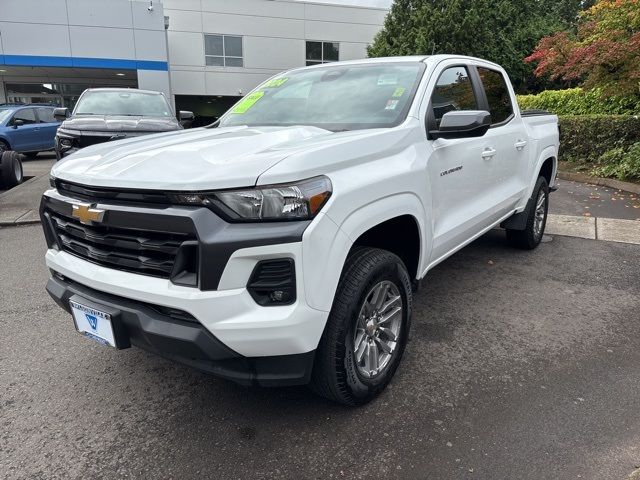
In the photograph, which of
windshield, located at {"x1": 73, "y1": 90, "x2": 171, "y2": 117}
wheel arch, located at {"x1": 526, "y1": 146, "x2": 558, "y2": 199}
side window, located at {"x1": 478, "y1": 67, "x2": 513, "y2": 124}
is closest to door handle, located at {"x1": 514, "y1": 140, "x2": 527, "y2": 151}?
side window, located at {"x1": 478, "y1": 67, "x2": 513, "y2": 124}

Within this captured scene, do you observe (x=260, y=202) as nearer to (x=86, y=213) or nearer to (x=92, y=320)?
(x=86, y=213)

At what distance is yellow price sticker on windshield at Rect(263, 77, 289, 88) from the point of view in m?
3.95

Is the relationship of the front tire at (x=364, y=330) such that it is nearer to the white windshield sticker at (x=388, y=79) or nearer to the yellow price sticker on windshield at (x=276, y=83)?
the white windshield sticker at (x=388, y=79)

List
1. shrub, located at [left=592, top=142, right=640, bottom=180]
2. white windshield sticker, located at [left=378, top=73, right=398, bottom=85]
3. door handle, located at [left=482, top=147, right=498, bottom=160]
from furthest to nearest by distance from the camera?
shrub, located at [left=592, top=142, right=640, bottom=180]
door handle, located at [left=482, top=147, right=498, bottom=160]
white windshield sticker, located at [left=378, top=73, right=398, bottom=85]

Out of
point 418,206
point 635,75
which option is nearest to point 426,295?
point 418,206

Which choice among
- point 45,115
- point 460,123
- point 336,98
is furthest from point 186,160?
point 45,115

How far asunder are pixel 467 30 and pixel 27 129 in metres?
17.5

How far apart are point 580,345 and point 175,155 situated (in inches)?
113

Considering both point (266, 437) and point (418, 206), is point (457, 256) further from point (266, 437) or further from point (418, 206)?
point (266, 437)

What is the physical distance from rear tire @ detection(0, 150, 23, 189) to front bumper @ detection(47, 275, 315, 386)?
8263mm

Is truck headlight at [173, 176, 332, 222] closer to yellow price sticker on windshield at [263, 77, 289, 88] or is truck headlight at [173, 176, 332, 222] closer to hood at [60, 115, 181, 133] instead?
yellow price sticker on windshield at [263, 77, 289, 88]

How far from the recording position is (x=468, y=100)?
3871mm

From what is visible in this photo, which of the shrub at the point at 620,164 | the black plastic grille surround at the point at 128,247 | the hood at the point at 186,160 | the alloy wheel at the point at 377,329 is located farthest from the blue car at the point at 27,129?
the shrub at the point at 620,164

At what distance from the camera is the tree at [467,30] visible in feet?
70.8
